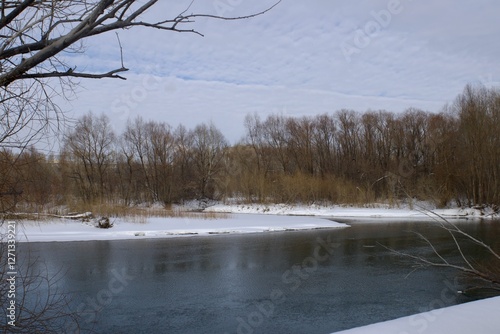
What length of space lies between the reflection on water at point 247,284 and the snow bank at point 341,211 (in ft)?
48.5

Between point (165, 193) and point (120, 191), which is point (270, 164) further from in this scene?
point (120, 191)

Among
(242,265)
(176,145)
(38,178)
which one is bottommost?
(242,265)

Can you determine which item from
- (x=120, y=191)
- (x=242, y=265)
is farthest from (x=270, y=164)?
(x=242, y=265)

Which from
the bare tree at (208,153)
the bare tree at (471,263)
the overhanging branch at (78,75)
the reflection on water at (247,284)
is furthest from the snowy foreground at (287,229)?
the bare tree at (208,153)

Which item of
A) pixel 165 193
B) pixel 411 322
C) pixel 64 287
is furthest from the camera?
pixel 165 193

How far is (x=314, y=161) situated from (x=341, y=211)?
17.3 metres

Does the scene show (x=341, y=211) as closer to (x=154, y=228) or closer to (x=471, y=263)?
(x=154, y=228)

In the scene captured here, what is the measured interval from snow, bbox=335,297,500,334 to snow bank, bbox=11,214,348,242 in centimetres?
1716

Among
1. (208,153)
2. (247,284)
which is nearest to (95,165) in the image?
(208,153)

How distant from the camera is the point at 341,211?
37.9 m

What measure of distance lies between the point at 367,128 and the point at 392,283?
143 ft

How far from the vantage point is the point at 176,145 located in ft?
180

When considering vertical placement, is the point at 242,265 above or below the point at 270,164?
below

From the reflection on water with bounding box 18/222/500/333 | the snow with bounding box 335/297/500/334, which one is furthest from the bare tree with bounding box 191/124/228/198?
the snow with bounding box 335/297/500/334
